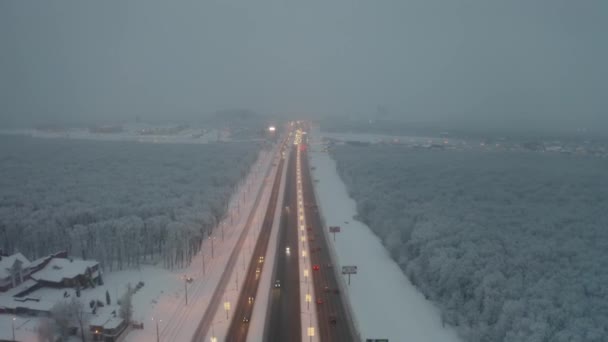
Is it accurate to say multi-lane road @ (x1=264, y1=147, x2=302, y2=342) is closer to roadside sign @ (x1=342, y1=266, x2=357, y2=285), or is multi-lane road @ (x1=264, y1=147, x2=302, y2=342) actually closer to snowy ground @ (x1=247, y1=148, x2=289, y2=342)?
snowy ground @ (x1=247, y1=148, x2=289, y2=342)

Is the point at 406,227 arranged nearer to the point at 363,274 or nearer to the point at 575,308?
the point at 363,274

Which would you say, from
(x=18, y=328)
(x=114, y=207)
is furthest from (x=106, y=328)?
(x=114, y=207)

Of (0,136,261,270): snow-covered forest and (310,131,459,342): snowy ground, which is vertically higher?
(0,136,261,270): snow-covered forest

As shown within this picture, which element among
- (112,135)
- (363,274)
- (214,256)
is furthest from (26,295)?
(112,135)

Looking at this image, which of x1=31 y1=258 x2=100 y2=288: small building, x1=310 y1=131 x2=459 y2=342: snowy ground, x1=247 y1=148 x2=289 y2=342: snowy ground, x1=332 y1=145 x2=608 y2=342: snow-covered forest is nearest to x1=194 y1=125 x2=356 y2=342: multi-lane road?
x1=247 y1=148 x2=289 y2=342: snowy ground

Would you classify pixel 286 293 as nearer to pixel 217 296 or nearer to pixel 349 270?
pixel 217 296

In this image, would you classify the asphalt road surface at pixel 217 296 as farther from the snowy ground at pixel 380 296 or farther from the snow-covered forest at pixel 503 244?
the snow-covered forest at pixel 503 244
